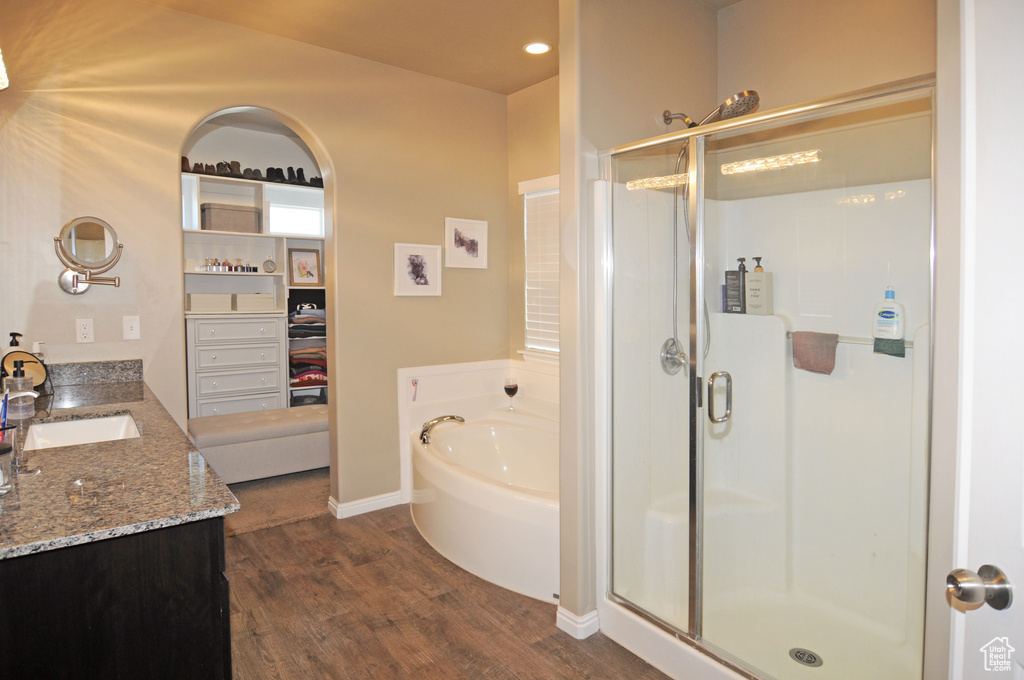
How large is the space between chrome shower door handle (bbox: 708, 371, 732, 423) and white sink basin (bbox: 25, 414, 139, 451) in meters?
2.00

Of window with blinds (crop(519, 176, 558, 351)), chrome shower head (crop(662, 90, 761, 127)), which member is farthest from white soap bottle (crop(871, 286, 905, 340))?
window with blinds (crop(519, 176, 558, 351))

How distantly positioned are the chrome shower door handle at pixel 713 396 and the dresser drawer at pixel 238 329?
13.4ft

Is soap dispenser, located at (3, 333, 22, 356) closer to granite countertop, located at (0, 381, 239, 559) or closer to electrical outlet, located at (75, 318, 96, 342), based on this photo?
electrical outlet, located at (75, 318, 96, 342)

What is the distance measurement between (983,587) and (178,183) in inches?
137

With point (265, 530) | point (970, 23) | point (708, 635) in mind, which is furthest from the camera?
point (265, 530)

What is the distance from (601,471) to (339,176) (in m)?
2.28

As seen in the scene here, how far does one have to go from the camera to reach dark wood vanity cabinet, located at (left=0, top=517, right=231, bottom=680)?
1183 mm

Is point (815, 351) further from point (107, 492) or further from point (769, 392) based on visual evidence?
point (107, 492)

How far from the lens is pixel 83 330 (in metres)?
2.91

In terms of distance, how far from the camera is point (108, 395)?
2.68 m

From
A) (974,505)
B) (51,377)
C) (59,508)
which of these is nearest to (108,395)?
(51,377)

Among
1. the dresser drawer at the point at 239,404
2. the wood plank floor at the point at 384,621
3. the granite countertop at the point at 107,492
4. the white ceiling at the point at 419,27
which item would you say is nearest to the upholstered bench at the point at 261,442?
the dresser drawer at the point at 239,404

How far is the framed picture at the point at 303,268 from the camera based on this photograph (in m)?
5.39

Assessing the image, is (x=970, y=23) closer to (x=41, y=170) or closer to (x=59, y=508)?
(x=59, y=508)
